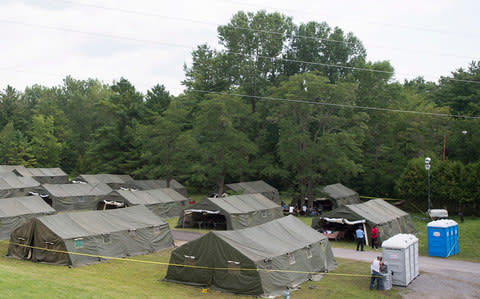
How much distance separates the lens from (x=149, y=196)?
1430 inches

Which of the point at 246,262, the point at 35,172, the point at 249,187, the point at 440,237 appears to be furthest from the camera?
the point at 35,172

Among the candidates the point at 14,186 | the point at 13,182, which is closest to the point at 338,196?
the point at 14,186

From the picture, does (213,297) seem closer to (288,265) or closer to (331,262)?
(288,265)

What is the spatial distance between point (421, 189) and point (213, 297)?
30.3m

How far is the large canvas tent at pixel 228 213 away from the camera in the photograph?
29.3m

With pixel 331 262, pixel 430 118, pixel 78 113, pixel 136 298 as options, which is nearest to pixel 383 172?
pixel 430 118

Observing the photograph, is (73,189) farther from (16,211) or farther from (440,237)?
(440,237)

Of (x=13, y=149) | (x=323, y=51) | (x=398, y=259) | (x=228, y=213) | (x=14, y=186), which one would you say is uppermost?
(x=323, y=51)

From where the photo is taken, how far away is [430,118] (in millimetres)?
A: 42594

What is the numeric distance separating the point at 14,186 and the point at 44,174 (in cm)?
1378

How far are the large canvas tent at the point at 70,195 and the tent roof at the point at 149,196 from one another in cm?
460

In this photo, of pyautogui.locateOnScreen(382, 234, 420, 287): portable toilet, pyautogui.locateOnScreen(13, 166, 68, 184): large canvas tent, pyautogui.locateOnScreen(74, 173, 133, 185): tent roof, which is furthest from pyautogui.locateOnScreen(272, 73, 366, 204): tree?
pyautogui.locateOnScreen(13, 166, 68, 184): large canvas tent

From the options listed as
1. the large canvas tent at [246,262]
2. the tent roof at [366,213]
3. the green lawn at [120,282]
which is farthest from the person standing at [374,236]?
the large canvas tent at [246,262]

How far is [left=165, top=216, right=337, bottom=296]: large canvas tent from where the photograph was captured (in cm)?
1498
